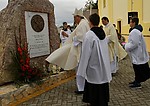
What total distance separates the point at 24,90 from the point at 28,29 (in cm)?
163

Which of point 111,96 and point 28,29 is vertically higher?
point 28,29

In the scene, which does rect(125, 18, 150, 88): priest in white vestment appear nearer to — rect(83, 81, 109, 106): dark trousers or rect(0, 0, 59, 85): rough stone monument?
rect(83, 81, 109, 106): dark trousers

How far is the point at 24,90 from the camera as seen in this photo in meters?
5.30

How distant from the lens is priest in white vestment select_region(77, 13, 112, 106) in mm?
4211

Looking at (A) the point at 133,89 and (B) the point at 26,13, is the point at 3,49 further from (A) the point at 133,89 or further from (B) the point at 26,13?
(A) the point at 133,89

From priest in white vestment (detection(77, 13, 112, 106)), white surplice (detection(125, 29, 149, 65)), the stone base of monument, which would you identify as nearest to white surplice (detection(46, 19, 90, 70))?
the stone base of monument

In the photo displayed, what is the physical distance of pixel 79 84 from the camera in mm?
5535

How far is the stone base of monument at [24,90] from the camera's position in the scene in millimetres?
4820

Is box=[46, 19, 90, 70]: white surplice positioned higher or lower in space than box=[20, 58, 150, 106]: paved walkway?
higher

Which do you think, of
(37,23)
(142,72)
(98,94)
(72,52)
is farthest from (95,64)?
(37,23)

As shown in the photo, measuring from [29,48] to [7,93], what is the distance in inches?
64.5

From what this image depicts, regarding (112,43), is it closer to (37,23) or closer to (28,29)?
(37,23)

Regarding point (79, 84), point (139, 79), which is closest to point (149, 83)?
point (139, 79)

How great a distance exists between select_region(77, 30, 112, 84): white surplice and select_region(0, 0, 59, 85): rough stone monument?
2.09 m
